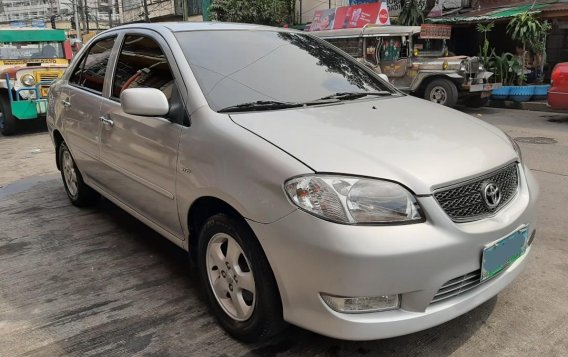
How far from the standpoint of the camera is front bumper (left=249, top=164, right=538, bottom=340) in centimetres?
194

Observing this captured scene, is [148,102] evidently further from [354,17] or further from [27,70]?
[354,17]

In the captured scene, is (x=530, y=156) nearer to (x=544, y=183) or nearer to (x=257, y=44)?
(x=544, y=183)

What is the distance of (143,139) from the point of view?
119 inches

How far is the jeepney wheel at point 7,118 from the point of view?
9.66 metres

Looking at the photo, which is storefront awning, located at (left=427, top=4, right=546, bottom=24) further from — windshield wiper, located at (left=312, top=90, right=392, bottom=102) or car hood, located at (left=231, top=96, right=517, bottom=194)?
car hood, located at (left=231, top=96, right=517, bottom=194)

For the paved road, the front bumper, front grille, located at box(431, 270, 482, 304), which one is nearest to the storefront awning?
the paved road

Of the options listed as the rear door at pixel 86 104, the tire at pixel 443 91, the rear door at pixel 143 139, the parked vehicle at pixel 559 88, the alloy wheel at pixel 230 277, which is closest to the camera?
the alloy wheel at pixel 230 277

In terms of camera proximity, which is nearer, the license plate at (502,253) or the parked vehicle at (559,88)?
the license plate at (502,253)

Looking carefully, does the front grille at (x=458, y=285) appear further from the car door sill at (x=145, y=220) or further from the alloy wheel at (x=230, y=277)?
the car door sill at (x=145, y=220)

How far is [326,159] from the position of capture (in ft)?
6.96

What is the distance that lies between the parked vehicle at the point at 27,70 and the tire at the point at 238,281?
328 inches

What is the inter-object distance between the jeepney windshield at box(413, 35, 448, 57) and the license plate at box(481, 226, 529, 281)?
10.5 metres

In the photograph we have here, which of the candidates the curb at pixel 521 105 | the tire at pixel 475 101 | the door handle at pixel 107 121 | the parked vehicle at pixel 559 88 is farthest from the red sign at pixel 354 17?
the door handle at pixel 107 121

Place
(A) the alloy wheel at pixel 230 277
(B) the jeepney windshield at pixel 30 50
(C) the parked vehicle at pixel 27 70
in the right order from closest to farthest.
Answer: (A) the alloy wheel at pixel 230 277 → (C) the parked vehicle at pixel 27 70 → (B) the jeepney windshield at pixel 30 50
